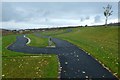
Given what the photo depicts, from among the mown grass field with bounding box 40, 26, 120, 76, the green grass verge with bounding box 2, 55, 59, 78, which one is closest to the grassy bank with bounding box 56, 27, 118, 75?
the mown grass field with bounding box 40, 26, 120, 76

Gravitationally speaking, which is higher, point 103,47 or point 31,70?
point 103,47

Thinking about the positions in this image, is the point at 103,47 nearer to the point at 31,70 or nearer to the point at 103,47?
the point at 103,47

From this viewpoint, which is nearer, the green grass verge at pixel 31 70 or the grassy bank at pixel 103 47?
the green grass verge at pixel 31 70

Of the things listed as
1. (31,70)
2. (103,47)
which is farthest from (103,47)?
(31,70)

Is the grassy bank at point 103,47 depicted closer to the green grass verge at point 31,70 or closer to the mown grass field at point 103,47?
the mown grass field at point 103,47

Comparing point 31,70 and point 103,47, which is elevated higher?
point 103,47

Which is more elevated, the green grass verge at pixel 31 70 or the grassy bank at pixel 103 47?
the grassy bank at pixel 103 47

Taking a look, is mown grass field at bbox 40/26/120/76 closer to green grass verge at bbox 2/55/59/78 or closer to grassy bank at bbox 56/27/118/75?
grassy bank at bbox 56/27/118/75

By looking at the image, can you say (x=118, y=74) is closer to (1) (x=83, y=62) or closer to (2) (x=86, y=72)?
(2) (x=86, y=72)

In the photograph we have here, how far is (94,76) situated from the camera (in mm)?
20719

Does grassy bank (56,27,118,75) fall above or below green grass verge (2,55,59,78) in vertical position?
above

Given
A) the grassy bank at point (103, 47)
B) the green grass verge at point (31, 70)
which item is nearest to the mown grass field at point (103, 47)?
the grassy bank at point (103, 47)

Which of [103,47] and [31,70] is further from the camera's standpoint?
[103,47]

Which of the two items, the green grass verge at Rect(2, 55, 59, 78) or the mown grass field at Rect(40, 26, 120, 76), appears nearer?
the green grass verge at Rect(2, 55, 59, 78)
